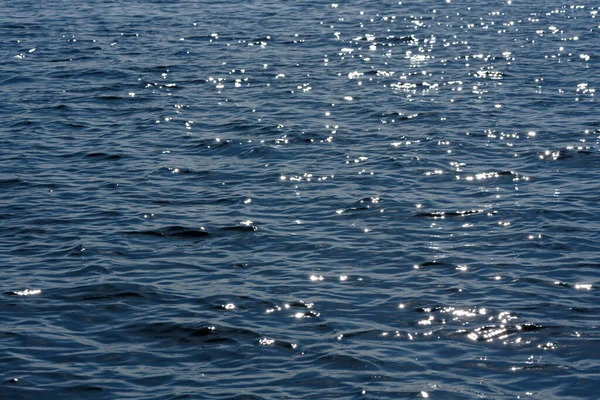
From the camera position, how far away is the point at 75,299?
1955 centimetres

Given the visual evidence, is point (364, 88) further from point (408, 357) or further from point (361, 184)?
point (408, 357)

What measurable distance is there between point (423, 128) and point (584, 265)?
34.1 feet

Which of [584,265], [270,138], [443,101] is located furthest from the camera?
[443,101]

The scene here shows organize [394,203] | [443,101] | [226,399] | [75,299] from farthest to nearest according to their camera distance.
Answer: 1. [443,101]
2. [394,203]
3. [75,299]
4. [226,399]

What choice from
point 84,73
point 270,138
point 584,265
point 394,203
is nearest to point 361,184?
point 394,203

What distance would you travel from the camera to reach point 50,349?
17656 millimetres

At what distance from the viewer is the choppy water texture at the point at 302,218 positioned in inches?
675

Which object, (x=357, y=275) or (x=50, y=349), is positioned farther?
(x=357, y=275)

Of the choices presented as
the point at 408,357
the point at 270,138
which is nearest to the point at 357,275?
the point at 408,357

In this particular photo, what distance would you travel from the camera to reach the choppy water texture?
1716 cm

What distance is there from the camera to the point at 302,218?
23656 mm

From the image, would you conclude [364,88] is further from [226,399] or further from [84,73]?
[226,399]

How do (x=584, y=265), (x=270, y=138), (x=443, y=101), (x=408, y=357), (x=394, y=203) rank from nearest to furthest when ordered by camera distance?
(x=408, y=357)
(x=584, y=265)
(x=394, y=203)
(x=270, y=138)
(x=443, y=101)

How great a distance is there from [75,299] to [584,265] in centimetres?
998
